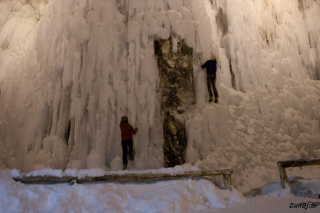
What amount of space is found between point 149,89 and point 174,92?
2.09 feet

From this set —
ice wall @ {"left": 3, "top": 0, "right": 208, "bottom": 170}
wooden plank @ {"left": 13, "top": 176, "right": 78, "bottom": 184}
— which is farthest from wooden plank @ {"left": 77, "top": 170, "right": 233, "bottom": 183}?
ice wall @ {"left": 3, "top": 0, "right": 208, "bottom": 170}

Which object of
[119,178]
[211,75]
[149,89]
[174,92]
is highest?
[211,75]

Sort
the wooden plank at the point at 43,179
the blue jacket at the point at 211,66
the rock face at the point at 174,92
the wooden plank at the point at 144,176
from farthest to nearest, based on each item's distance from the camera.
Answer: the blue jacket at the point at 211,66 → the rock face at the point at 174,92 → the wooden plank at the point at 144,176 → the wooden plank at the point at 43,179

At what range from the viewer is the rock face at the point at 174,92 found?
581 centimetres

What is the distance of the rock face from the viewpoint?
5809 millimetres

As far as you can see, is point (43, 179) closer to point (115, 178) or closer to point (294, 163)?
point (115, 178)

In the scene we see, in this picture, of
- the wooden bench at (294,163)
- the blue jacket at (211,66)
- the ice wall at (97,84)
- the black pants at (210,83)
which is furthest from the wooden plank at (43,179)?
the blue jacket at (211,66)

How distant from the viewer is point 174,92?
6238 mm

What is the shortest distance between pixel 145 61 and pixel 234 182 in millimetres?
3636

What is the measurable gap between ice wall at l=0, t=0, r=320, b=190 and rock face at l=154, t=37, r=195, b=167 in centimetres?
19

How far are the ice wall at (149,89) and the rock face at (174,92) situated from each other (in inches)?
7.5

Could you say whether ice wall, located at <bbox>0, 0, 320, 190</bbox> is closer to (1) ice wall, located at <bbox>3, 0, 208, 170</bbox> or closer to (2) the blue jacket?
(1) ice wall, located at <bbox>3, 0, 208, 170</bbox>

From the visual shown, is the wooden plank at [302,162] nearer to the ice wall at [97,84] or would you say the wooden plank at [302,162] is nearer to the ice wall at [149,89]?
the ice wall at [149,89]

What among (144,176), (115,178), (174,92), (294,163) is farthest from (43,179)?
(294,163)
